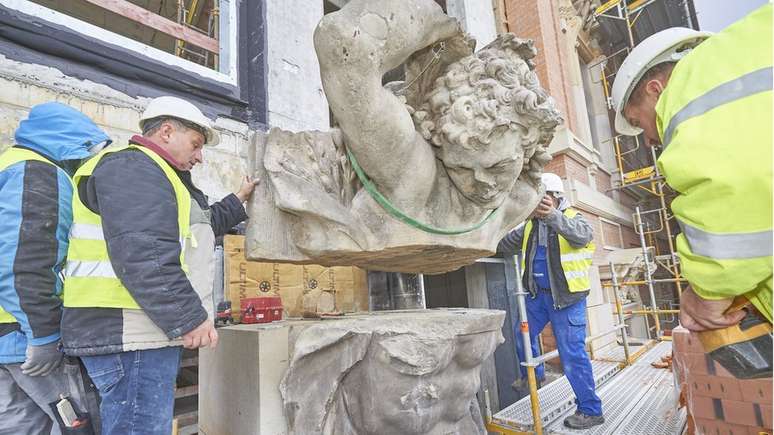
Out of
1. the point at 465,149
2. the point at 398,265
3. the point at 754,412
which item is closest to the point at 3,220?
the point at 398,265

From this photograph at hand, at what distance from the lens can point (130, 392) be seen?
1.26m

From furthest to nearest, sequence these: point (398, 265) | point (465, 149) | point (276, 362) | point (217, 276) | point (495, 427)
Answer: point (495, 427)
point (217, 276)
point (398, 265)
point (465, 149)
point (276, 362)

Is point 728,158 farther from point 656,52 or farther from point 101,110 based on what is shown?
point 101,110

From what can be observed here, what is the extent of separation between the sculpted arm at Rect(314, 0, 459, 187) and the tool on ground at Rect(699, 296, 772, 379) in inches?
41.9

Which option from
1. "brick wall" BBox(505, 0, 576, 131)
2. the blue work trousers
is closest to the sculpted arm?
the blue work trousers

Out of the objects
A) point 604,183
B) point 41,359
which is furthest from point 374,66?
point 604,183

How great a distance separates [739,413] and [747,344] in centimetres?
39

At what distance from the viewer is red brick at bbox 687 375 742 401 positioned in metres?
1.27

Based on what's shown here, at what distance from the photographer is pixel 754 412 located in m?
1.20

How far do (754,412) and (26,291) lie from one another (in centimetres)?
232

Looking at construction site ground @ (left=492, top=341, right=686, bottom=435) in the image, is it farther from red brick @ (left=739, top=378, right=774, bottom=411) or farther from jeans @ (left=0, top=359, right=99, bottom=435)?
jeans @ (left=0, top=359, right=99, bottom=435)

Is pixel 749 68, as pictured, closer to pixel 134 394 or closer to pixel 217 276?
pixel 134 394

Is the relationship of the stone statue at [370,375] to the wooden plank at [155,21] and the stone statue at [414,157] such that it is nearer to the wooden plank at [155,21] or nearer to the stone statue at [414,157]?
the stone statue at [414,157]

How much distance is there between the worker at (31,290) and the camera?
1.40m
